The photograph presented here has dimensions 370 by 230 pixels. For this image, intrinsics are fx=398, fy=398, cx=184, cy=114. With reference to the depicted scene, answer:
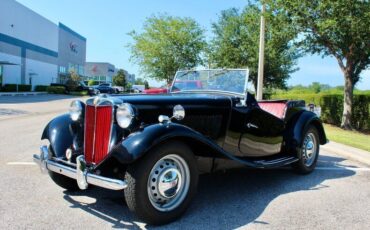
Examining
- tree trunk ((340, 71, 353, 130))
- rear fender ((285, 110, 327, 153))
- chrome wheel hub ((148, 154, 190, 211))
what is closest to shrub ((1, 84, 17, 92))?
tree trunk ((340, 71, 353, 130))

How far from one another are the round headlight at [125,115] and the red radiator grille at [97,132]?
0.20 metres

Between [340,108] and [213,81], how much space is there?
43.4 ft

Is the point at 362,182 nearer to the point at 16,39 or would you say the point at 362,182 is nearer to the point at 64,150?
the point at 64,150

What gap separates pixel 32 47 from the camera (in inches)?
2112

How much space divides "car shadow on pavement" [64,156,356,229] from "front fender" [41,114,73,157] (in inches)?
24.3

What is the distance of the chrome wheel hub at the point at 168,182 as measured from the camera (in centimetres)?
409

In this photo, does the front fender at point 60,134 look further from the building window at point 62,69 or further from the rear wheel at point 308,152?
the building window at point 62,69

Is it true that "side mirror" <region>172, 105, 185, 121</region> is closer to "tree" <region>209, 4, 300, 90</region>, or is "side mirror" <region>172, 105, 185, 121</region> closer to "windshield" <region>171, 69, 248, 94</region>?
"windshield" <region>171, 69, 248, 94</region>

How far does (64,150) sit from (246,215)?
231 centimetres

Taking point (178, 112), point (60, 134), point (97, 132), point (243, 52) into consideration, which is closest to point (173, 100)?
point (178, 112)

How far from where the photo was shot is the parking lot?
4.11m

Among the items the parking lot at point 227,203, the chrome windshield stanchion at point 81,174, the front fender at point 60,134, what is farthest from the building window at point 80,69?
the chrome windshield stanchion at point 81,174

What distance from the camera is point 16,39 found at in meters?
48.3

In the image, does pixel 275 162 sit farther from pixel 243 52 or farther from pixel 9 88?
pixel 9 88
